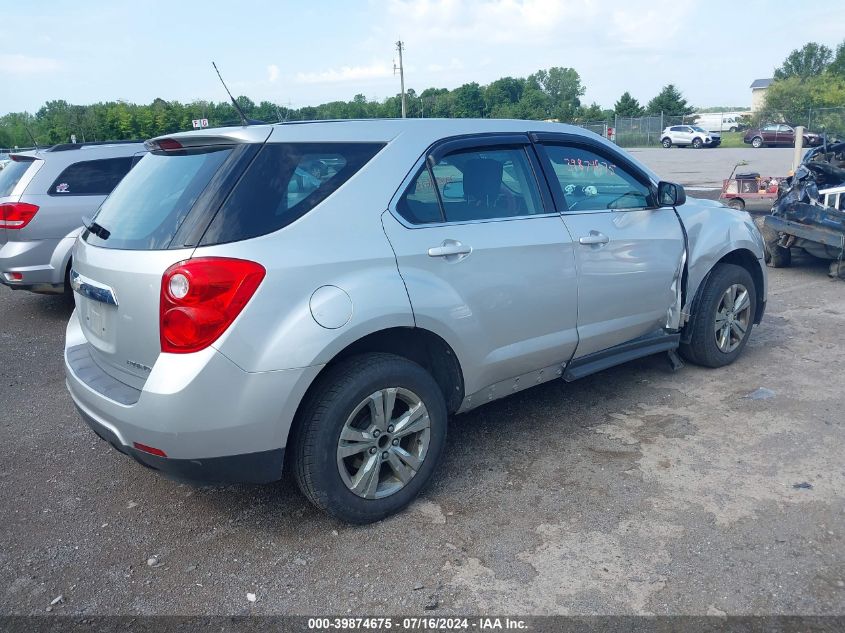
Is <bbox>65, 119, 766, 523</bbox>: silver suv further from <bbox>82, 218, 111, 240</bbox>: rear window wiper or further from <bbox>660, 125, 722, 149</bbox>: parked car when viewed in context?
<bbox>660, 125, 722, 149</bbox>: parked car

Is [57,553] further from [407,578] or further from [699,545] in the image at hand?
[699,545]

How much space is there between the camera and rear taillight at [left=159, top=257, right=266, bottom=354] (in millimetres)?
2793

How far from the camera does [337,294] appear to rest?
3012 mm

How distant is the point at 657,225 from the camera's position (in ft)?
15.0

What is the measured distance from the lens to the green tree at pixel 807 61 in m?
99.2

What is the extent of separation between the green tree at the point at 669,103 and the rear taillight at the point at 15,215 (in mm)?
65954

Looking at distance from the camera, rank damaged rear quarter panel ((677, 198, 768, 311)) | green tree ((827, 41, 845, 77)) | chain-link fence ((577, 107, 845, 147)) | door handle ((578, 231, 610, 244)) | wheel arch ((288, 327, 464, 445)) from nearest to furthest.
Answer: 1. wheel arch ((288, 327, 464, 445))
2. door handle ((578, 231, 610, 244))
3. damaged rear quarter panel ((677, 198, 768, 311))
4. chain-link fence ((577, 107, 845, 147))
5. green tree ((827, 41, 845, 77))

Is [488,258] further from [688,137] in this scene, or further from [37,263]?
[688,137]

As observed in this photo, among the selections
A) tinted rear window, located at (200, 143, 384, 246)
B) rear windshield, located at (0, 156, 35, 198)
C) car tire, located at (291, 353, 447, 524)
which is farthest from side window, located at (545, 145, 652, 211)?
rear windshield, located at (0, 156, 35, 198)

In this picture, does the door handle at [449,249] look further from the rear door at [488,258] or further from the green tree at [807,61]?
the green tree at [807,61]

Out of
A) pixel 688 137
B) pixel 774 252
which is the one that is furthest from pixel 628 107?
pixel 774 252

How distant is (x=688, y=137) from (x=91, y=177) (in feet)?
151

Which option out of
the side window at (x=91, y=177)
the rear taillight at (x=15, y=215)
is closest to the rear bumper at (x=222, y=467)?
the rear taillight at (x=15, y=215)

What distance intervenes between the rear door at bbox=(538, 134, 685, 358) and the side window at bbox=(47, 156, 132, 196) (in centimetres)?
510
